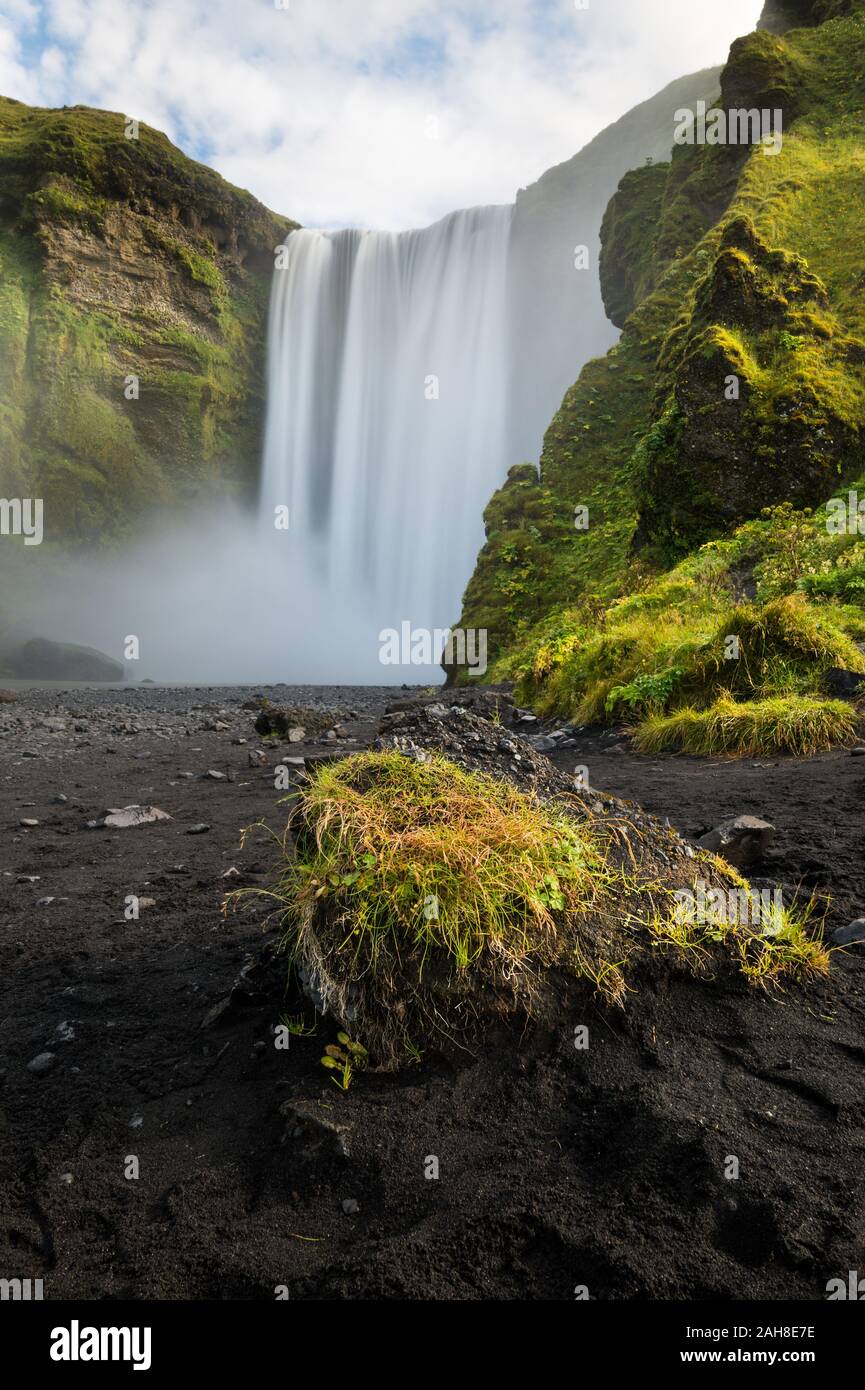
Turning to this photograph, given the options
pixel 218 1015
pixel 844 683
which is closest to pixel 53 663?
pixel 844 683

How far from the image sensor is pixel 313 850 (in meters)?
2.84

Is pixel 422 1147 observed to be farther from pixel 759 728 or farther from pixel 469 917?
pixel 759 728

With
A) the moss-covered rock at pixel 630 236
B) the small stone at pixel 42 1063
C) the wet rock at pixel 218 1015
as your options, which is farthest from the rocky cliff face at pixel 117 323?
the wet rock at pixel 218 1015

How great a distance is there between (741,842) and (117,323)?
4585cm

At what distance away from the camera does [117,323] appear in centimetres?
4038

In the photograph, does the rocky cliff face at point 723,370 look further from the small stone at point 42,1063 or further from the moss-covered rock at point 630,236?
the small stone at point 42,1063

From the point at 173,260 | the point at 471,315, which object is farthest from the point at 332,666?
the point at 173,260

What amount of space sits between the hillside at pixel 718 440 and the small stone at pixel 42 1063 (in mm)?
6413

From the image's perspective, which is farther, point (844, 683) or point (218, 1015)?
point (844, 683)

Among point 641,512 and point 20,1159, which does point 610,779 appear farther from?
point 641,512

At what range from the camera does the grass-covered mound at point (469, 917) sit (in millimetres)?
2531

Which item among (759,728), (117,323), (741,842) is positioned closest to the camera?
(741,842)

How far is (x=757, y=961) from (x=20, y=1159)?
265cm

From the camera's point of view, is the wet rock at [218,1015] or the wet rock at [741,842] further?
the wet rock at [741,842]
